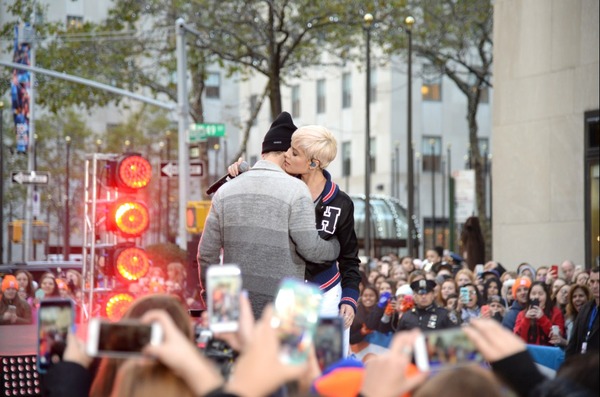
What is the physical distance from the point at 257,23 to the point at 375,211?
2011 cm

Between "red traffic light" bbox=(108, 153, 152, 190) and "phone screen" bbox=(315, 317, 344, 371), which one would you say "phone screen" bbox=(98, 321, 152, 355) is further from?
"red traffic light" bbox=(108, 153, 152, 190)

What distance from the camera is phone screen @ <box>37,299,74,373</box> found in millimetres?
4121

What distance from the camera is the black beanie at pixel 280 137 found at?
7.31m

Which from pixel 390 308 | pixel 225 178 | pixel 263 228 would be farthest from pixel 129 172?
pixel 263 228

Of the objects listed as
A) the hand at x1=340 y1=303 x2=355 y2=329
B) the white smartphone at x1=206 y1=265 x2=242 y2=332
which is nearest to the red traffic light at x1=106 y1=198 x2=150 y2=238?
the hand at x1=340 y1=303 x2=355 y2=329

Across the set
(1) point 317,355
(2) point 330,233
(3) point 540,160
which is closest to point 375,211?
(3) point 540,160

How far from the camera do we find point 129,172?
50.2ft

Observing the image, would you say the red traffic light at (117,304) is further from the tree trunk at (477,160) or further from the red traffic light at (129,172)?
the tree trunk at (477,160)

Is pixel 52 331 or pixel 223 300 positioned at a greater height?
pixel 223 300

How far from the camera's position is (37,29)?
4291 centimetres

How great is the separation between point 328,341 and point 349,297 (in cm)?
394

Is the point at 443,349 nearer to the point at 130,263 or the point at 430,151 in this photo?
the point at 130,263

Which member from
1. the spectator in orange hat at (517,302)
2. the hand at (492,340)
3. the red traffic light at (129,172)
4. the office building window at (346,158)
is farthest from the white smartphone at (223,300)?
the office building window at (346,158)

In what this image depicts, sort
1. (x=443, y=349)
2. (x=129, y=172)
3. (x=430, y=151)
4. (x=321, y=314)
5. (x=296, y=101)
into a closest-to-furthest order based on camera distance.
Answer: (x=443, y=349)
(x=321, y=314)
(x=129, y=172)
(x=430, y=151)
(x=296, y=101)
